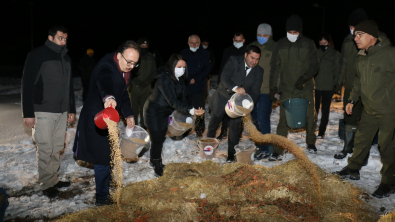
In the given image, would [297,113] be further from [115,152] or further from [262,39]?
[115,152]

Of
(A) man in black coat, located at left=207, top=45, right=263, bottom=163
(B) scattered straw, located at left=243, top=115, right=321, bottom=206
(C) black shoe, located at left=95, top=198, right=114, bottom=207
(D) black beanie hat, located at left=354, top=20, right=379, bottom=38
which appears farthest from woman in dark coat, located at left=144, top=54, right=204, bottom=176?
(D) black beanie hat, located at left=354, top=20, right=379, bottom=38

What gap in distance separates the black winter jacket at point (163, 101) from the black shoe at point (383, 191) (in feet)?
9.28

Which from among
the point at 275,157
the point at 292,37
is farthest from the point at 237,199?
the point at 292,37

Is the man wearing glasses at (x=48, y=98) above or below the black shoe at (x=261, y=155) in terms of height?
above

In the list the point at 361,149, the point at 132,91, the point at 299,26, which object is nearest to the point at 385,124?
the point at 361,149

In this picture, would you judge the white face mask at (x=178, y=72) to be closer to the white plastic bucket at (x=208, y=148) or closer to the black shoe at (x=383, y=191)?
the white plastic bucket at (x=208, y=148)

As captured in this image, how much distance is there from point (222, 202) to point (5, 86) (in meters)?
15.2

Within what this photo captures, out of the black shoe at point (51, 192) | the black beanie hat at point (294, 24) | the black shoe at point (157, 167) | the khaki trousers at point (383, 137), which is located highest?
the black beanie hat at point (294, 24)

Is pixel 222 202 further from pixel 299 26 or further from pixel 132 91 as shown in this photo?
pixel 132 91

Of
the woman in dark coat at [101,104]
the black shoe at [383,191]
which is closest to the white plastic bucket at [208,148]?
the woman in dark coat at [101,104]

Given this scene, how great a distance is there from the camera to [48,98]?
3850mm

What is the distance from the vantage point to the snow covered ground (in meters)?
3.71

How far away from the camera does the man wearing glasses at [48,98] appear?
146 inches

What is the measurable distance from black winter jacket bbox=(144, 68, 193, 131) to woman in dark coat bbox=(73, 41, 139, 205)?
0.88m
